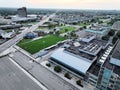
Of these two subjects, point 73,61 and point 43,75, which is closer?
point 43,75

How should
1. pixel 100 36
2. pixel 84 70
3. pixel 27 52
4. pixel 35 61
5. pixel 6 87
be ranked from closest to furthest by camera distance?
pixel 6 87, pixel 84 70, pixel 35 61, pixel 27 52, pixel 100 36

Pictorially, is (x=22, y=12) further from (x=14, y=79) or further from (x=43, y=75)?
(x=43, y=75)

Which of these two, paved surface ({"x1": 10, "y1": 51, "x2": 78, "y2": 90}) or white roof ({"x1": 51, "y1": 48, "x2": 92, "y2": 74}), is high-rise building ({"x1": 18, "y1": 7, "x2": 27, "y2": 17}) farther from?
white roof ({"x1": 51, "y1": 48, "x2": 92, "y2": 74})

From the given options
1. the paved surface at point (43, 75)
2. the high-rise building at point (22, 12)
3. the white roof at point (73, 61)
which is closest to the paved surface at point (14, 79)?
the paved surface at point (43, 75)

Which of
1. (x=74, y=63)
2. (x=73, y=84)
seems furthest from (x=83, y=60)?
(x=73, y=84)

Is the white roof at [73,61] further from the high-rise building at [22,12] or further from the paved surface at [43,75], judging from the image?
the high-rise building at [22,12]

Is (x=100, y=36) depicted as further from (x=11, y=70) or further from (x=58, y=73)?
(x=11, y=70)

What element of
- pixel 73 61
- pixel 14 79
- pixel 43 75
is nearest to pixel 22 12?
pixel 14 79
